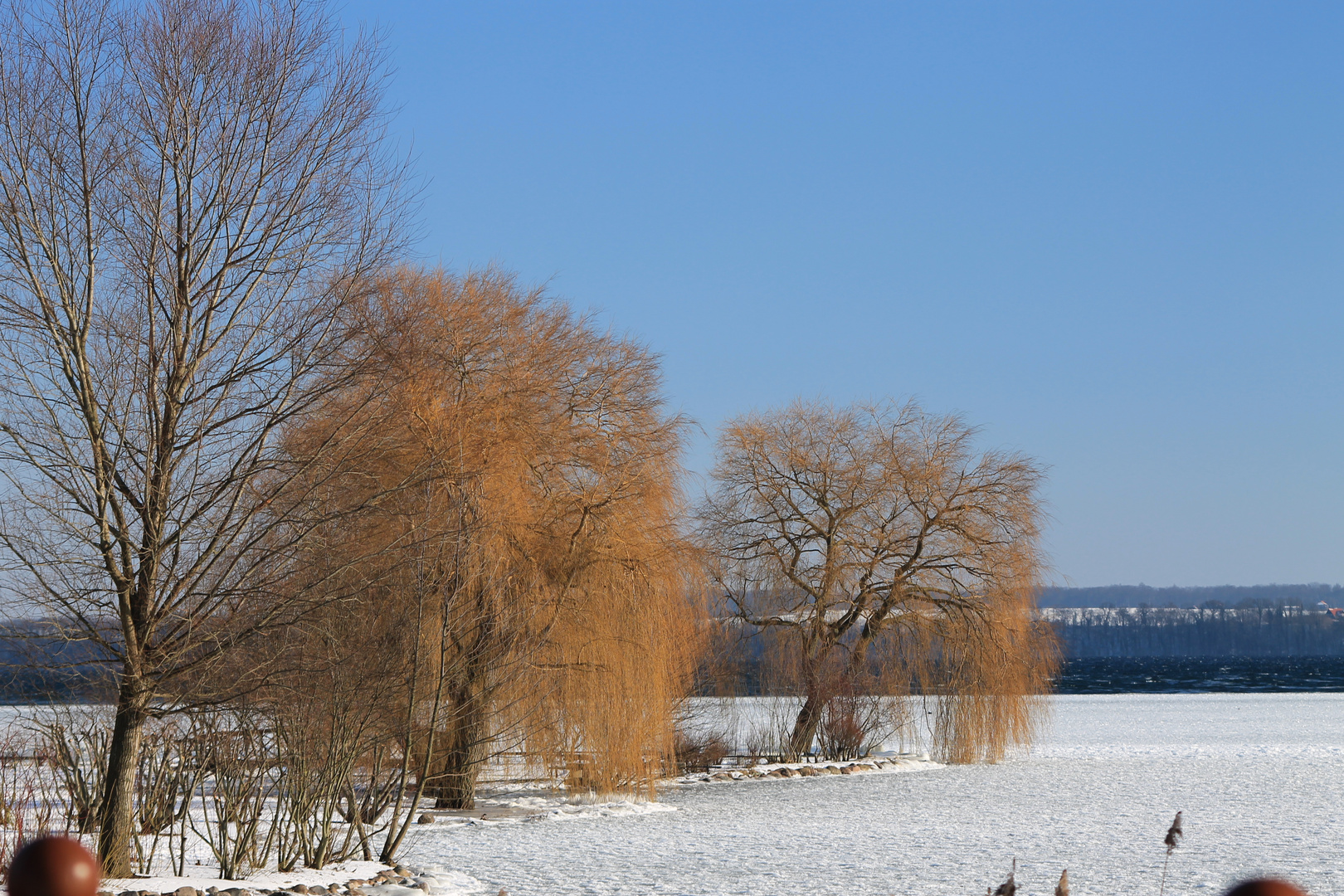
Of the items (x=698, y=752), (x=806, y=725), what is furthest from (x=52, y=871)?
(x=806, y=725)

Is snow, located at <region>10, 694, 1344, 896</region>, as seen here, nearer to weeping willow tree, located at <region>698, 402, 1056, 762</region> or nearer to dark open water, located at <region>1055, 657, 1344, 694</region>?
weeping willow tree, located at <region>698, 402, 1056, 762</region>

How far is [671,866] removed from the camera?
11.2m

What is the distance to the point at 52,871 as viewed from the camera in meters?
1.11

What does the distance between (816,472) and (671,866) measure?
1401 centimetres

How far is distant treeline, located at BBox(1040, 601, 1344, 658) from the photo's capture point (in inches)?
6353

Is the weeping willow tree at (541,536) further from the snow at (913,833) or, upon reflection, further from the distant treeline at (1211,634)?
the distant treeline at (1211,634)

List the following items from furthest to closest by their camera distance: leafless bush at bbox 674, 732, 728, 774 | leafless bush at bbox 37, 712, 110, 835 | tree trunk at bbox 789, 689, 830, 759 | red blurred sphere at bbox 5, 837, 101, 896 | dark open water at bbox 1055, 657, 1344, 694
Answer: dark open water at bbox 1055, 657, 1344, 694 → tree trunk at bbox 789, 689, 830, 759 → leafless bush at bbox 674, 732, 728, 774 → leafless bush at bbox 37, 712, 110, 835 → red blurred sphere at bbox 5, 837, 101, 896

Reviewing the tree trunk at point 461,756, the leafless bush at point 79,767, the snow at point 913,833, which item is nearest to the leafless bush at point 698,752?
the snow at point 913,833

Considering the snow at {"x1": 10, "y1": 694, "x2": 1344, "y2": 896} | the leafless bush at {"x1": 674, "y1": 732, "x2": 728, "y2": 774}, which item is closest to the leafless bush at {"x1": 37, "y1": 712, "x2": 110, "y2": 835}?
the snow at {"x1": 10, "y1": 694, "x2": 1344, "y2": 896}

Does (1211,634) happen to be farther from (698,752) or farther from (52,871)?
(52,871)

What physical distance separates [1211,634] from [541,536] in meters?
173

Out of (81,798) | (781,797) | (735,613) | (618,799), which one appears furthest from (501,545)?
(735,613)

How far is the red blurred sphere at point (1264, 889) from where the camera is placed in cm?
97

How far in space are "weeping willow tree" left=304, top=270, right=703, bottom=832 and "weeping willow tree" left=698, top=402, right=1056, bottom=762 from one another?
254 inches
